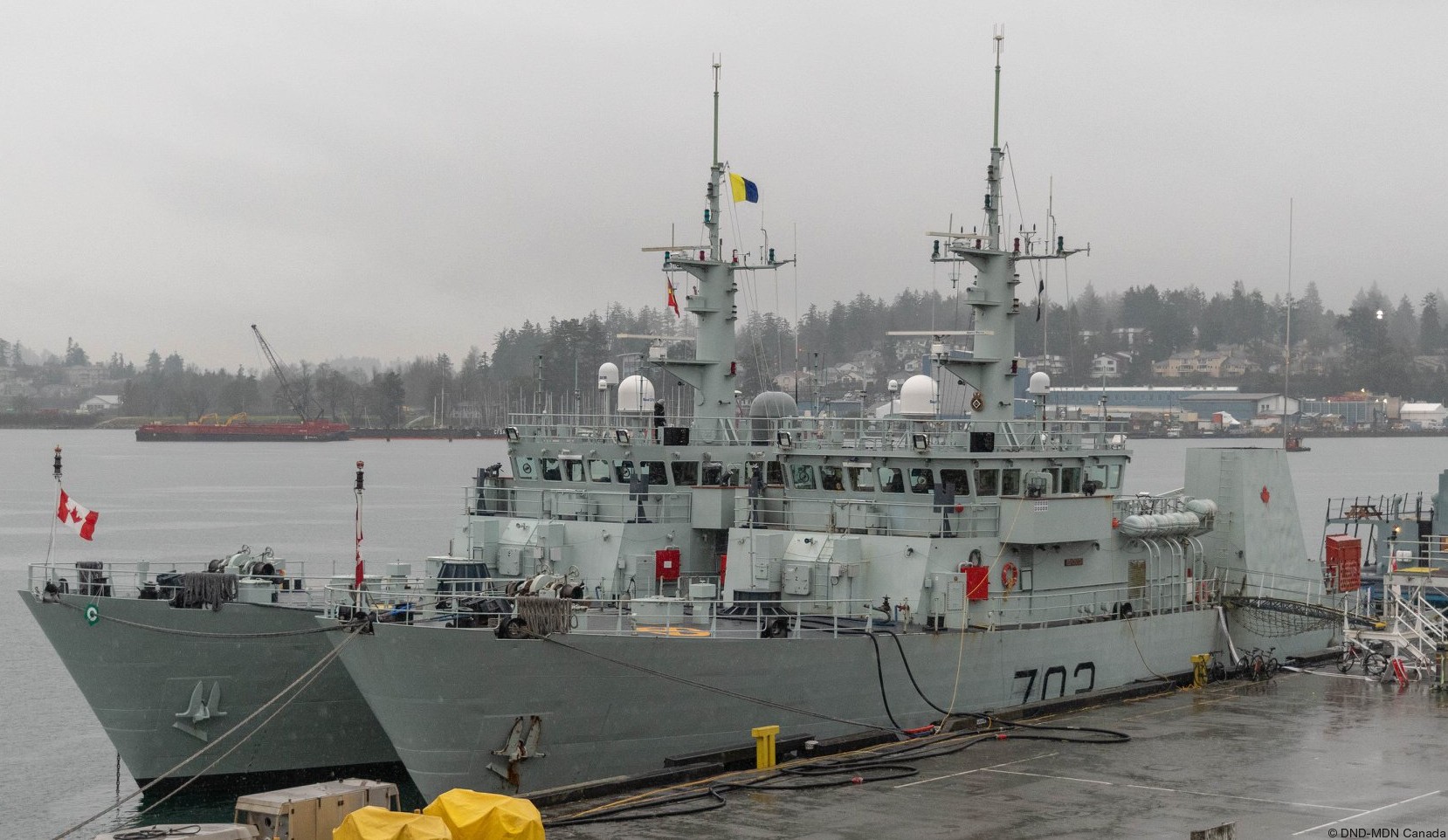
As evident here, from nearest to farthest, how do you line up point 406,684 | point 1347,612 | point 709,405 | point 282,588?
point 406,684 < point 282,588 < point 1347,612 < point 709,405

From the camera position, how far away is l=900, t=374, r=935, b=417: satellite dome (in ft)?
95.2

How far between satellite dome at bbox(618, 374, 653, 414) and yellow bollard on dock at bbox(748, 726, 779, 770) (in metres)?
12.6

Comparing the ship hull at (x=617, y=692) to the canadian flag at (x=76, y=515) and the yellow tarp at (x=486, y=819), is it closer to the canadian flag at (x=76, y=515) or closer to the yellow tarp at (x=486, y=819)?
the yellow tarp at (x=486, y=819)

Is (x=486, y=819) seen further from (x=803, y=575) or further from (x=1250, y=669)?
(x=1250, y=669)

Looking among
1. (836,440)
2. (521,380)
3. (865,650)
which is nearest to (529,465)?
(836,440)

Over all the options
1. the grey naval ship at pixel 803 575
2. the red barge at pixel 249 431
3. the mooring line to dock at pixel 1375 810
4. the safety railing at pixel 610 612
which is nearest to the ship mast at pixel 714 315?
the grey naval ship at pixel 803 575

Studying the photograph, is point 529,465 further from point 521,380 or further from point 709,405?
point 521,380

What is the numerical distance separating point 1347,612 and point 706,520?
530 inches

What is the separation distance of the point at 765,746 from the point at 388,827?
307 inches

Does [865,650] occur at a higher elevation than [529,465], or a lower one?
lower

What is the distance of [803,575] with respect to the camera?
87.5ft

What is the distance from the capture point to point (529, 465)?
3167cm

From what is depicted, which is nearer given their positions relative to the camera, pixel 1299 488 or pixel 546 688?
pixel 546 688

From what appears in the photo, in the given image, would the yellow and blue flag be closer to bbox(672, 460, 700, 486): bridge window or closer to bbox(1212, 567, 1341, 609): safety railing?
bbox(672, 460, 700, 486): bridge window
